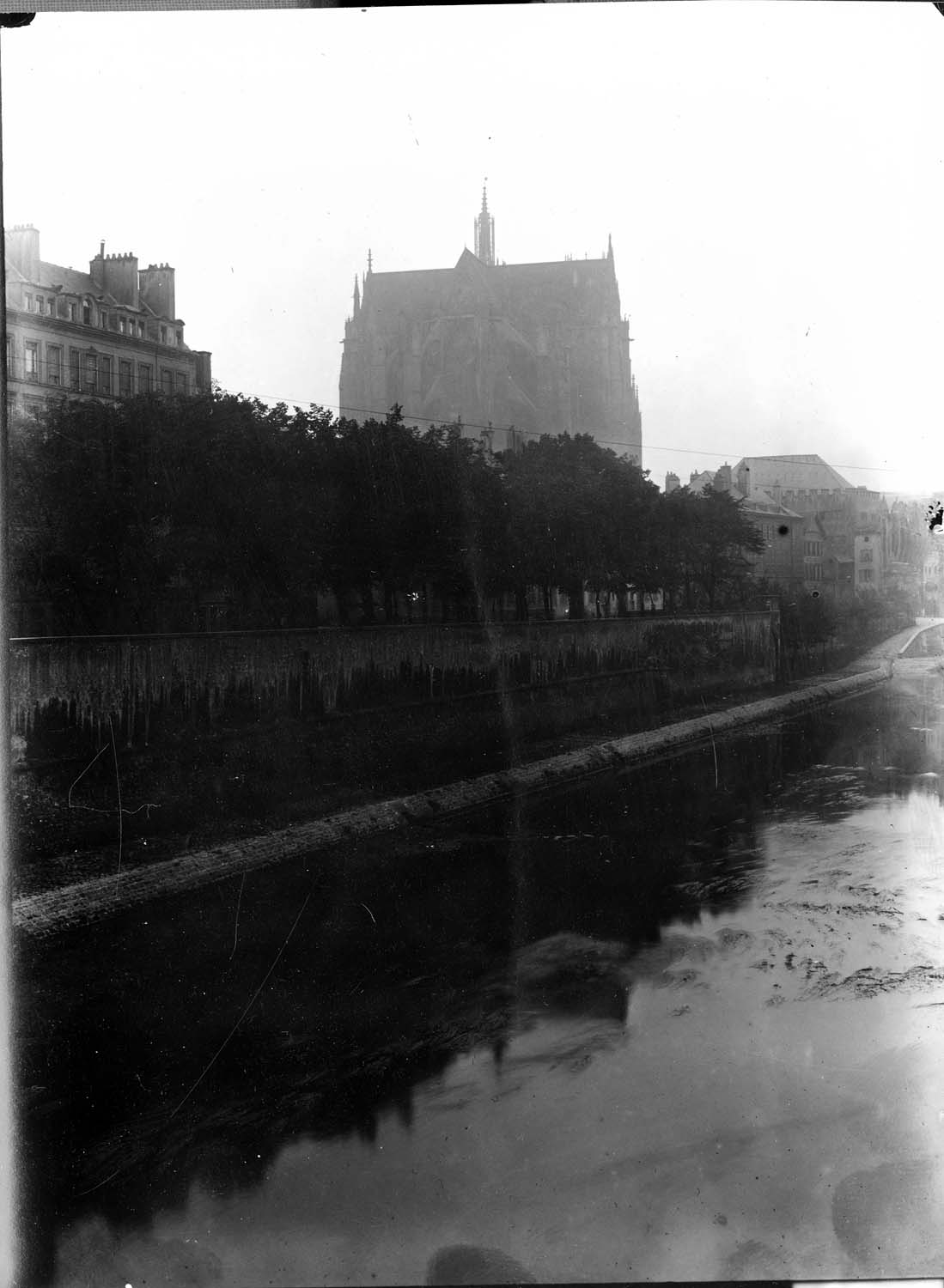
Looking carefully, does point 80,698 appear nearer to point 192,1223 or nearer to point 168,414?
point 168,414

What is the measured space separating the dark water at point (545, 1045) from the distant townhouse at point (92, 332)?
1508 millimetres

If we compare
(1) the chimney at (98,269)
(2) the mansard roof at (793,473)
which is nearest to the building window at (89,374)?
(1) the chimney at (98,269)

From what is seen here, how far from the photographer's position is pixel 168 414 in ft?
8.19

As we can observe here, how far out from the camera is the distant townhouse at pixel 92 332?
2.32 metres

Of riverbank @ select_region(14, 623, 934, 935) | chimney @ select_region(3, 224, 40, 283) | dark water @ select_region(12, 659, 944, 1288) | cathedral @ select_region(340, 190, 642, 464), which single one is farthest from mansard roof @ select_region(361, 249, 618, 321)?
dark water @ select_region(12, 659, 944, 1288)

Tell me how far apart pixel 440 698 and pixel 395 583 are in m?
0.40

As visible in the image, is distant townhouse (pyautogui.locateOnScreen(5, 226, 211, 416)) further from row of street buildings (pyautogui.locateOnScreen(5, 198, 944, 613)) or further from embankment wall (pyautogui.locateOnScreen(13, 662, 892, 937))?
embankment wall (pyautogui.locateOnScreen(13, 662, 892, 937))

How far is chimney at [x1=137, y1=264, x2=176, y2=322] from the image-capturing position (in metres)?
2.41

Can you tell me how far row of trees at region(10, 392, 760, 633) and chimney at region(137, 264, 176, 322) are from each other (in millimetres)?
251

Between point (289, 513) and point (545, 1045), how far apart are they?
178cm

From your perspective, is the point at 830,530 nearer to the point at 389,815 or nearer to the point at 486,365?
the point at 486,365

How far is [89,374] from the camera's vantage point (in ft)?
7.93

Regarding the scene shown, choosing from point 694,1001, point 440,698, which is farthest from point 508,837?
point 694,1001

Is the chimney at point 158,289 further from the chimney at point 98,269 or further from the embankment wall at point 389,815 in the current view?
the embankment wall at point 389,815
